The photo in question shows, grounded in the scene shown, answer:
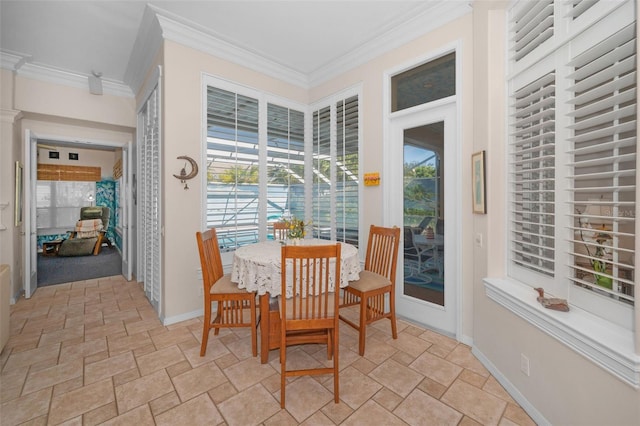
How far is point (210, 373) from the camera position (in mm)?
2115

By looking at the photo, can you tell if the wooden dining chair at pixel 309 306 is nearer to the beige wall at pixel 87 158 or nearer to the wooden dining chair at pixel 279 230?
the wooden dining chair at pixel 279 230

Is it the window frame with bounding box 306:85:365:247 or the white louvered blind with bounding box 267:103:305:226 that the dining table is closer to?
the window frame with bounding box 306:85:365:247

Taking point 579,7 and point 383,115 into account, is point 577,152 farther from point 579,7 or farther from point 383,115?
point 383,115

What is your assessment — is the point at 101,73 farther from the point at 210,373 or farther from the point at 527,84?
the point at 527,84

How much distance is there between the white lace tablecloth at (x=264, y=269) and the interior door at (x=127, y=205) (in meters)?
3.14

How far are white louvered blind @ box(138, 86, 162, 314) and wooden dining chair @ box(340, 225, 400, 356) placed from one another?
7.43 ft

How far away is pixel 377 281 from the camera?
102 inches

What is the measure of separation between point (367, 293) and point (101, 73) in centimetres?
467

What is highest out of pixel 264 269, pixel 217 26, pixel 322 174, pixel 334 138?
pixel 217 26

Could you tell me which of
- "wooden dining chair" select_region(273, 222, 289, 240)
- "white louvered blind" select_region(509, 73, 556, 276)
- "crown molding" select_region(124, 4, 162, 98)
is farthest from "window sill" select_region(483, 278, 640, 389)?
"crown molding" select_region(124, 4, 162, 98)

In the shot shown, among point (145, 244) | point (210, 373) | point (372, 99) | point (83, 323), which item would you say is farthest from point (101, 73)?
point (210, 373)

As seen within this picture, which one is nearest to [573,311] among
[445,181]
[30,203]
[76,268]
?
[445,181]

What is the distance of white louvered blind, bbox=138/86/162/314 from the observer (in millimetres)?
3164

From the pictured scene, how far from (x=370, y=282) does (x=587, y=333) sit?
150 centimetres
